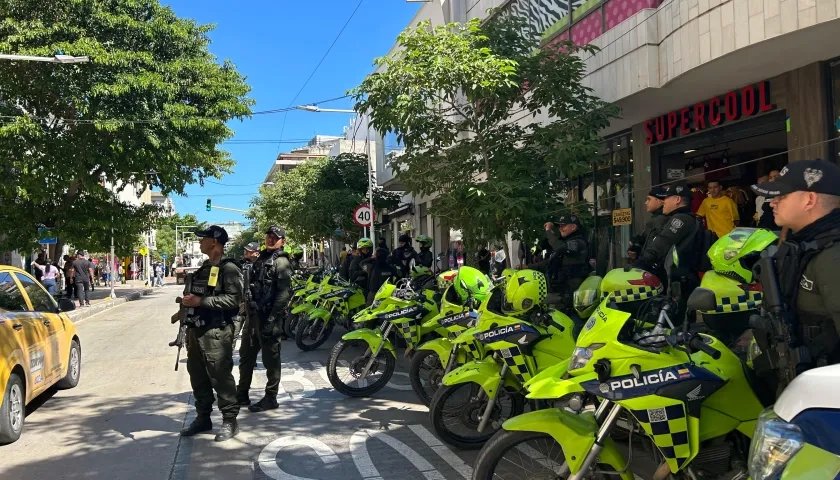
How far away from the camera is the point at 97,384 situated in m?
7.86

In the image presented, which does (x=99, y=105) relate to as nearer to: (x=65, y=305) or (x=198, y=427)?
(x=65, y=305)

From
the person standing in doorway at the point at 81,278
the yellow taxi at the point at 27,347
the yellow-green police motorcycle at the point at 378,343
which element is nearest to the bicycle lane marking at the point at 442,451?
the yellow-green police motorcycle at the point at 378,343

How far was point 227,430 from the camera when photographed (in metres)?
5.35

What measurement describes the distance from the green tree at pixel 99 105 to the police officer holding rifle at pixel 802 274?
18.6 m

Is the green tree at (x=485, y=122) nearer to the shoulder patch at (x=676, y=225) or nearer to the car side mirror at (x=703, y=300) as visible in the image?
the shoulder patch at (x=676, y=225)

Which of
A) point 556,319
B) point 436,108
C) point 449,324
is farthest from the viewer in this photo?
point 436,108

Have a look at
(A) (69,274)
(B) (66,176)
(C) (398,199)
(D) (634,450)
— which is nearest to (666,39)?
(D) (634,450)

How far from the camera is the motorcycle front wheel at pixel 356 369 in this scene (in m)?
6.59

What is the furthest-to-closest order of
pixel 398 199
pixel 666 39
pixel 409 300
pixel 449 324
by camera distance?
pixel 398 199 < pixel 666 39 < pixel 409 300 < pixel 449 324

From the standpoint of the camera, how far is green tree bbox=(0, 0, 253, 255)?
1781 centimetres

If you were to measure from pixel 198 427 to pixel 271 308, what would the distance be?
1.28m

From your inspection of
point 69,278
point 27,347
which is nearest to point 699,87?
point 27,347

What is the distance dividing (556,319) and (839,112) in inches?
217

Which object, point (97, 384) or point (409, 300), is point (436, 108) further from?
point (97, 384)
